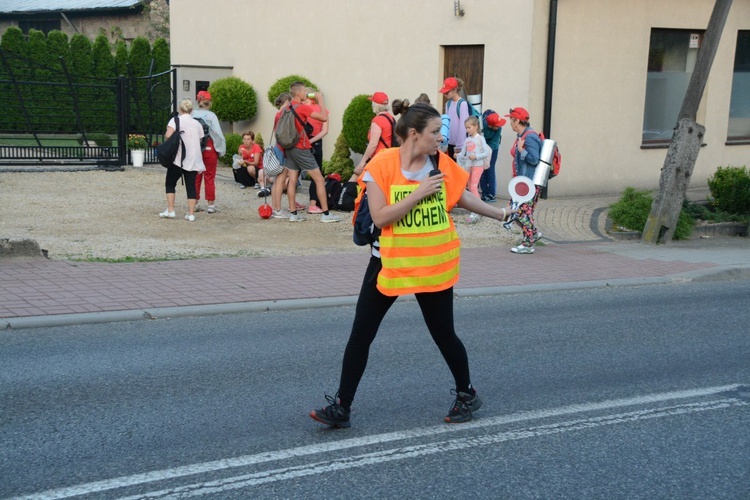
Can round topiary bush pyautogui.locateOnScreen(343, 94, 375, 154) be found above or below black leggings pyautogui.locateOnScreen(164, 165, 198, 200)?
above

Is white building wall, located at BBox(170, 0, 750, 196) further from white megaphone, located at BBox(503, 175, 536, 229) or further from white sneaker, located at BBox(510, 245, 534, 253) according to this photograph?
white megaphone, located at BBox(503, 175, 536, 229)

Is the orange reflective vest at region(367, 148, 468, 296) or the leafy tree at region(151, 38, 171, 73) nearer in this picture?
the orange reflective vest at region(367, 148, 468, 296)

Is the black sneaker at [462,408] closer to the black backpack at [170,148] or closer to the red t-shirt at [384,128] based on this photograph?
the red t-shirt at [384,128]

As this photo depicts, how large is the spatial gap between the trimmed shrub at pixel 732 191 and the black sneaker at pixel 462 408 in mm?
10139

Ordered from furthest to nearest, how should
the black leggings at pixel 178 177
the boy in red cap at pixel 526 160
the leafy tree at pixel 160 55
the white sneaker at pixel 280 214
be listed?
the leafy tree at pixel 160 55
the white sneaker at pixel 280 214
the black leggings at pixel 178 177
the boy in red cap at pixel 526 160

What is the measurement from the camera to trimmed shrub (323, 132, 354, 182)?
17047 millimetres

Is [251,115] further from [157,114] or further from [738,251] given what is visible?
[738,251]

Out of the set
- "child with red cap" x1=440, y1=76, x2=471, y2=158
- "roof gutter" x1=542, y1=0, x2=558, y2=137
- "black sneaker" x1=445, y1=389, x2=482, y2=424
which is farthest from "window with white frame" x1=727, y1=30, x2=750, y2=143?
"black sneaker" x1=445, y1=389, x2=482, y2=424

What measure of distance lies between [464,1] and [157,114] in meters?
8.36

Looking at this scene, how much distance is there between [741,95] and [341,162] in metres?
8.37

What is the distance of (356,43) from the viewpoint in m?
18.7

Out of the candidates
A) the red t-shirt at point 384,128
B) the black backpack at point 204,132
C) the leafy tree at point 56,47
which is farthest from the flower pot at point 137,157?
the leafy tree at point 56,47

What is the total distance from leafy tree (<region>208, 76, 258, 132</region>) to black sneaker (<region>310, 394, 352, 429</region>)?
1642 cm

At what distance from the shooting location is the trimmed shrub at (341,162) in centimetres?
1705
